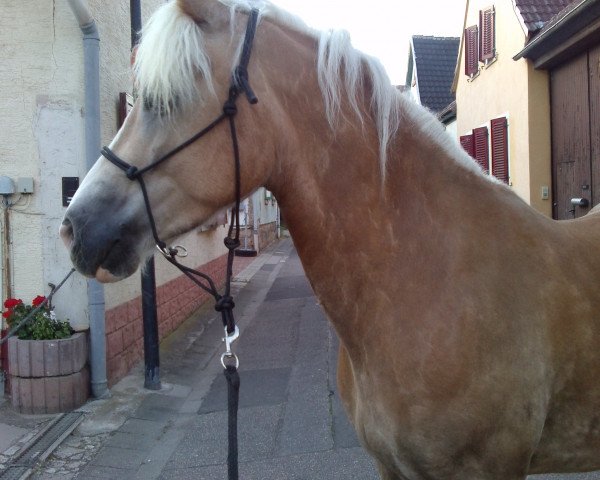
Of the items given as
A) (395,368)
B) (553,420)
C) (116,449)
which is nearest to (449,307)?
(395,368)

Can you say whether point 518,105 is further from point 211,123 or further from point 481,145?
point 211,123

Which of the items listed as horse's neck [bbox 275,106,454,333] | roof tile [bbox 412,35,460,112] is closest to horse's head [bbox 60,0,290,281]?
horse's neck [bbox 275,106,454,333]

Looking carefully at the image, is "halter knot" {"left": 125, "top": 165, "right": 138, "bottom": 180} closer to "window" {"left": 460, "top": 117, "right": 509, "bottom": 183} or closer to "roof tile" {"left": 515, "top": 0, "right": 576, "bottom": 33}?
"window" {"left": 460, "top": 117, "right": 509, "bottom": 183}

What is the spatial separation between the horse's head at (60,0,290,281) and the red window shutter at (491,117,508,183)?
9028 mm

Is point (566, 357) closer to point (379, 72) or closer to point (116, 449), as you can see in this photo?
point (379, 72)

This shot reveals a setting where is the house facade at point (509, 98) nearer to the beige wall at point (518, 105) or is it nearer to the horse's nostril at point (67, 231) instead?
the beige wall at point (518, 105)

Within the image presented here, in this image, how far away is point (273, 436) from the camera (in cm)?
420

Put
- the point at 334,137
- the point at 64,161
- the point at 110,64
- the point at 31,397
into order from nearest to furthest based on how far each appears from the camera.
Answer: the point at 334,137, the point at 31,397, the point at 64,161, the point at 110,64

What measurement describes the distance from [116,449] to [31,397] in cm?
101

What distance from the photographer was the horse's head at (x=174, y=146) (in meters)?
1.52

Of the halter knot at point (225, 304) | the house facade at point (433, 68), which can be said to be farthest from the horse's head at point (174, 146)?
the house facade at point (433, 68)

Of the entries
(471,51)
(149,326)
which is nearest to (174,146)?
(149,326)

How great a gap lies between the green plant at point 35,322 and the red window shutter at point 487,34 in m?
9.35

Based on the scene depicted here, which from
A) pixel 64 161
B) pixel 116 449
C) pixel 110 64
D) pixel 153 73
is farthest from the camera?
pixel 110 64
